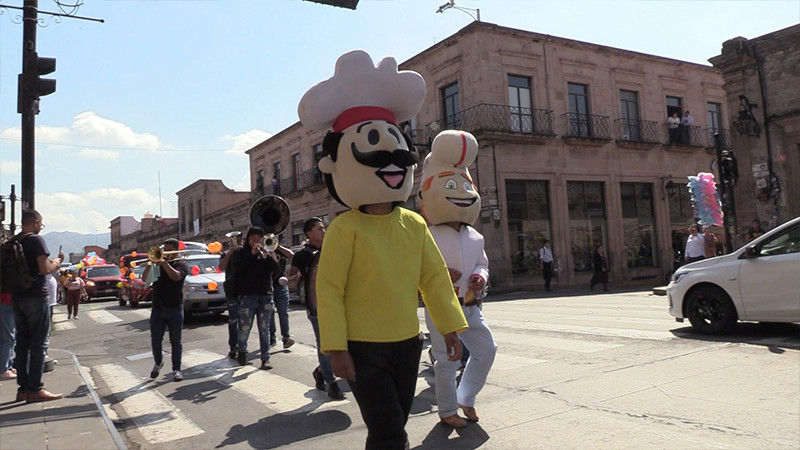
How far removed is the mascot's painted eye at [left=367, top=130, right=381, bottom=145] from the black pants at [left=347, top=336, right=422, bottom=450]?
3.39 ft

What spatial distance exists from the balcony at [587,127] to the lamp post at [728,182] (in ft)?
25.8

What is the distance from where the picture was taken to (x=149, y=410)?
5.95 m

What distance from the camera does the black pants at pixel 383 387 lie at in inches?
111

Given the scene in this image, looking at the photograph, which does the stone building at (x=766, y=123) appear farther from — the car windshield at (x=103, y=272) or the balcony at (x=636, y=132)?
the car windshield at (x=103, y=272)

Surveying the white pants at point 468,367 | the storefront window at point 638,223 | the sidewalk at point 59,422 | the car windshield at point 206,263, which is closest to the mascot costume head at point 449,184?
Result: the white pants at point 468,367

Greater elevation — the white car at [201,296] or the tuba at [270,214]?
the tuba at [270,214]

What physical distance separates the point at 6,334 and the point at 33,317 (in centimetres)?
155

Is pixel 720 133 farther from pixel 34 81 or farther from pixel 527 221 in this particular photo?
pixel 34 81

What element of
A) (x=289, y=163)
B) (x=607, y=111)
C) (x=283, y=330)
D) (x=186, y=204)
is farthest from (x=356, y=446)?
(x=186, y=204)

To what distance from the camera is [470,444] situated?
13.6 ft

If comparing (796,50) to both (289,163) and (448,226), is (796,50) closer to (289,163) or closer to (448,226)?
(448,226)

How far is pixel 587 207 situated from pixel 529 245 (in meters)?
3.50

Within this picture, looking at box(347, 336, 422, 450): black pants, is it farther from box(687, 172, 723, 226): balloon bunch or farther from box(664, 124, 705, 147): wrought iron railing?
box(664, 124, 705, 147): wrought iron railing

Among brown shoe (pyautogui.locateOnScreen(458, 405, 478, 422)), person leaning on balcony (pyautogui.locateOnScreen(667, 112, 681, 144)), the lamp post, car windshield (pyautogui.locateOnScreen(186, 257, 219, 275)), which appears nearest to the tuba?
brown shoe (pyautogui.locateOnScreen(458, 405, 478, 422))
